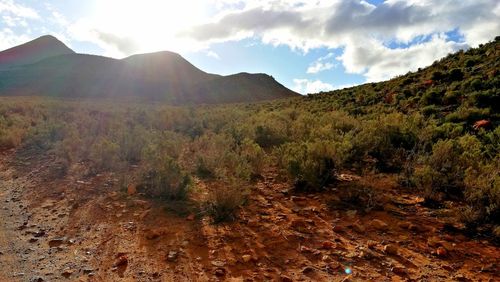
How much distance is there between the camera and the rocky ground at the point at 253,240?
414 cm

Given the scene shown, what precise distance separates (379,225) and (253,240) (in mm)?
1799

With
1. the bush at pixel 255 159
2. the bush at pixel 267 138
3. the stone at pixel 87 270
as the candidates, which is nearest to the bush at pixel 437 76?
the bush at pixel 267 138

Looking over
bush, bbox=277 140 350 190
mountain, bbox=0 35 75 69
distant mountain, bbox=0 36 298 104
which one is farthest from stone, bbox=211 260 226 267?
mountain, bbox=0 35 75 69

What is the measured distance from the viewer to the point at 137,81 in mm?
71312

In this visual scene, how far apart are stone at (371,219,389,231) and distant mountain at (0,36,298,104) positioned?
2389 inches

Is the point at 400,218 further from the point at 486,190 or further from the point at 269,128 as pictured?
the point at 269,128

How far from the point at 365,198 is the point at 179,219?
3.04m

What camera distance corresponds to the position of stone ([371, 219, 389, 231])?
5.11 m

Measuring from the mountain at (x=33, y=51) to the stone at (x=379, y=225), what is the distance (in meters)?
105

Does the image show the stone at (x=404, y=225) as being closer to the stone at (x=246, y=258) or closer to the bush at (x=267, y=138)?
the stone at (x=246, y=258)

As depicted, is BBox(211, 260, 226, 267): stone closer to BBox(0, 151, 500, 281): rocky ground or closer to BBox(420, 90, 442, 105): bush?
BBox(0, 151, 500, 281): rocky ground

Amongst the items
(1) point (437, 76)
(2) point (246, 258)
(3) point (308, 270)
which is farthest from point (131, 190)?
(1) point (437, 76)

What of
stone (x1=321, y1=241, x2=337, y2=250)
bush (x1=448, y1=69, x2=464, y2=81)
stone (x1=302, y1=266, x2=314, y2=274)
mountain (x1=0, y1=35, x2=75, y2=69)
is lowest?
stone (x1=302, y1=266, x2=314, y2=274)

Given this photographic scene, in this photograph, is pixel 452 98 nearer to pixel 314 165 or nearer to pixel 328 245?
pixel 314 165
